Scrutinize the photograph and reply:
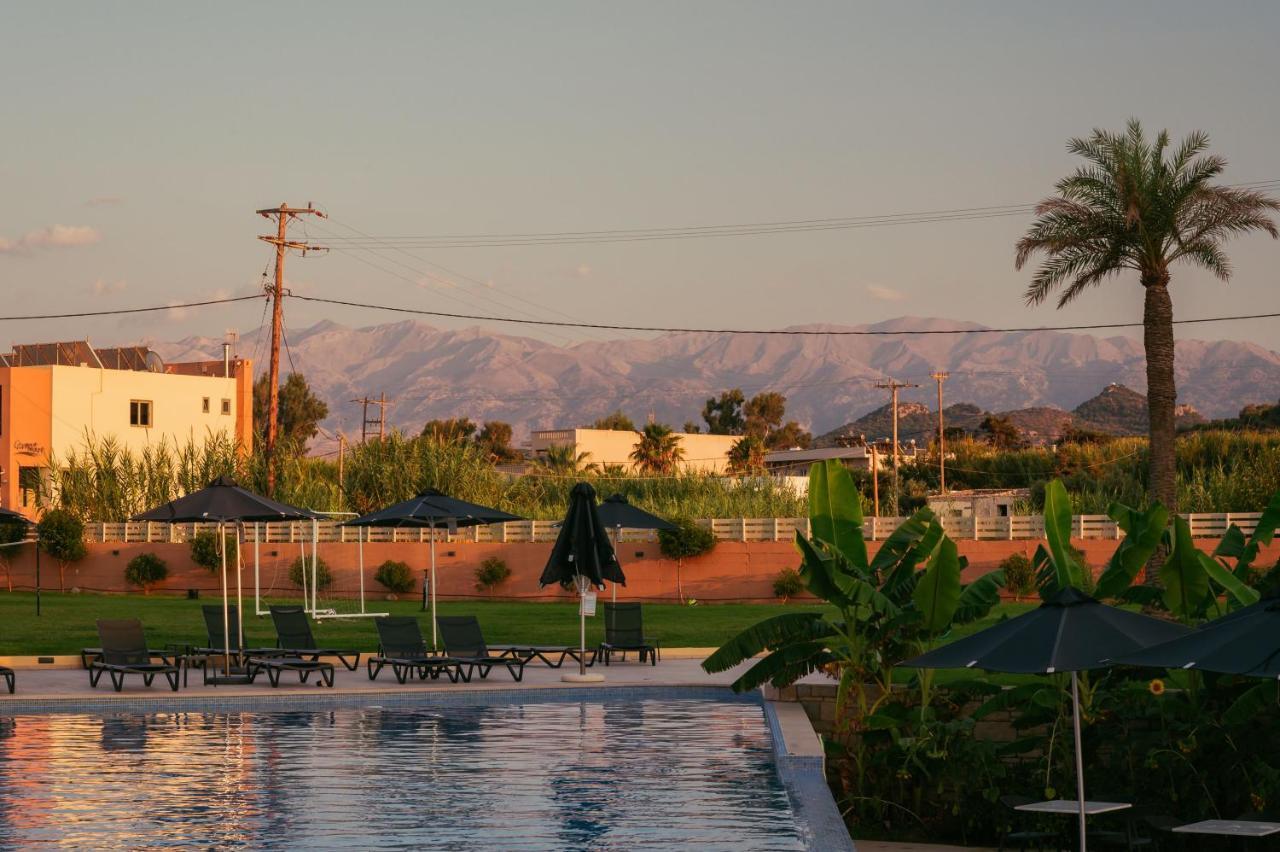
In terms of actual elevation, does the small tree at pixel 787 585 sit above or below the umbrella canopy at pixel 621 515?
below

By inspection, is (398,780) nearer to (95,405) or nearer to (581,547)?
(581,547)

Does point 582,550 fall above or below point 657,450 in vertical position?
below

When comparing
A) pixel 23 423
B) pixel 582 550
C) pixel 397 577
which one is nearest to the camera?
pixel 582 550

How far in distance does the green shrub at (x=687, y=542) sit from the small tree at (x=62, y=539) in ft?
57.6

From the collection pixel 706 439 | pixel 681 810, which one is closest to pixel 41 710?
pixel 681 810

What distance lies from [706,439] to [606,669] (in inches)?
3260

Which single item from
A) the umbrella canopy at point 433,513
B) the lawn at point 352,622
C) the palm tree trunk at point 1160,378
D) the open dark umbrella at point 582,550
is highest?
the palm tree trunk at point 1160,378

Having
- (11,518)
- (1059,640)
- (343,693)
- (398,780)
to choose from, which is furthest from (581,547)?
(1059,640)

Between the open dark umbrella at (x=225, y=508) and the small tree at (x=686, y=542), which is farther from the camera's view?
the small tree at (x=686, y=542)

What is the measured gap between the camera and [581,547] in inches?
797

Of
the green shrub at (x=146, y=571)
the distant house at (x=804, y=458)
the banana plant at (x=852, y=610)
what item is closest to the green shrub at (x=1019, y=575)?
the banana plant at (x=852, y=610)

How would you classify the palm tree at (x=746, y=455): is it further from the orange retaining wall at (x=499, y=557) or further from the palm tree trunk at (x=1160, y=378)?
the palm tree trunk at (x=1160, y=378)

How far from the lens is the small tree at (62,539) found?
45.8m

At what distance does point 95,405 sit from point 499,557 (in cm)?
3120
